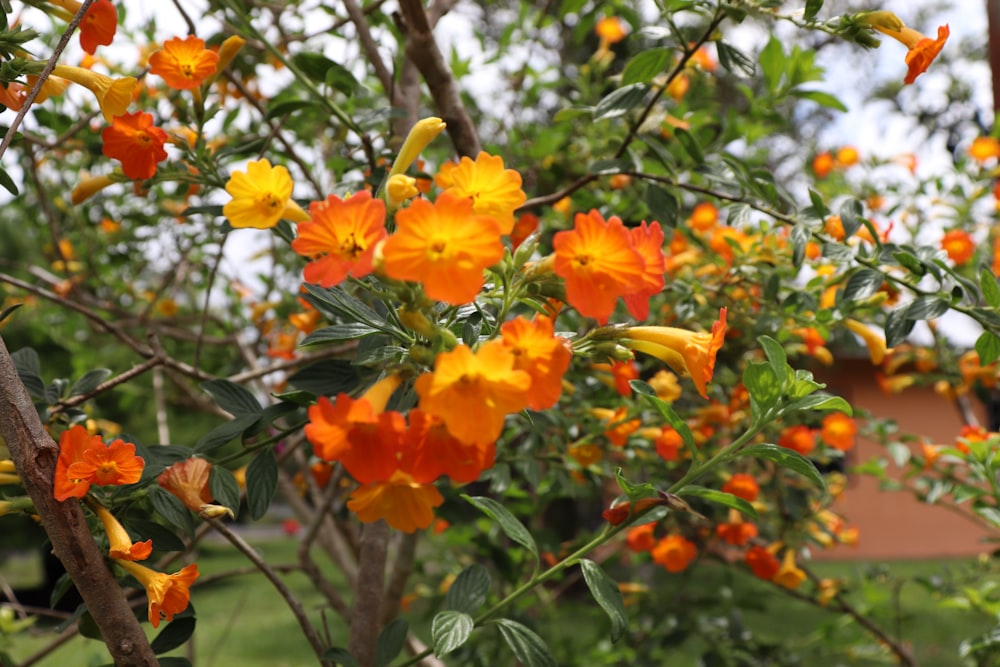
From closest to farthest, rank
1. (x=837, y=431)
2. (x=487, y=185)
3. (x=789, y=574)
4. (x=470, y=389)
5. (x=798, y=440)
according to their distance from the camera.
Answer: (x=470, y=389) < (x=487, y=185) < (x=798, y=440) < (x=837, y=431) < (x=789, y=574)

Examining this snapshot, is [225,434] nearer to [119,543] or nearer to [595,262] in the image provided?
[119,543]

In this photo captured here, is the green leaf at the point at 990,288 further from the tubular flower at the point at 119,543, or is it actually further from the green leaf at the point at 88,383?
the green leaf at the point at 88,383

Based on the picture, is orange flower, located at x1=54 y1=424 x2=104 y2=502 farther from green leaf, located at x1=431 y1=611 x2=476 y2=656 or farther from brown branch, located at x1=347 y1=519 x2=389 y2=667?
brown branch, located at x1=347 y1=519 x2=389 y2=667

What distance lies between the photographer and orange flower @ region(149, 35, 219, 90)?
1.32 meters

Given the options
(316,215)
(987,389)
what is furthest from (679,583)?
(316,215)

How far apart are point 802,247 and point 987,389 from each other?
80.6 inches

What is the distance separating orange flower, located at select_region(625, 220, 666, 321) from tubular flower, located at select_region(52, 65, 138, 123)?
0.83 metres

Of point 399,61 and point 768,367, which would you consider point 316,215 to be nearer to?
point 768,367

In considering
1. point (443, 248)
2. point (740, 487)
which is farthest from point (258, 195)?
point (740, 487)

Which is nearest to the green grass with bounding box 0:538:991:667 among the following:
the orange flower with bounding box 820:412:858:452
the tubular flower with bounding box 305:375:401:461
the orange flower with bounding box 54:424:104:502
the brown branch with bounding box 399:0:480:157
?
the orange flower with bounding box 820:412:858:452

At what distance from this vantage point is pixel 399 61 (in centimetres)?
220

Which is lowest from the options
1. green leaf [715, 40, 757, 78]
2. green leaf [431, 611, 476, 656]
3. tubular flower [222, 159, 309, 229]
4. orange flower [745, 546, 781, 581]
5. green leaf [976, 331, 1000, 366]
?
orange flower [745, 546, 781, 581]

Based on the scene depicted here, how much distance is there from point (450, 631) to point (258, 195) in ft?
2.06

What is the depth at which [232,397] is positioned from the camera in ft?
4.13
